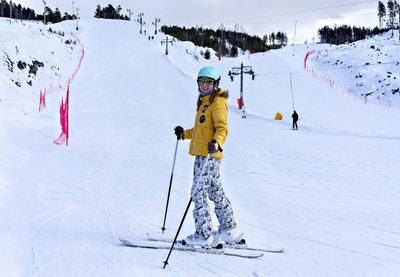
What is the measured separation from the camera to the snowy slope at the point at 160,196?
2943mm

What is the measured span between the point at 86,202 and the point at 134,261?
183cm

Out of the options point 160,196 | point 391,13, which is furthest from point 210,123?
point 391,13

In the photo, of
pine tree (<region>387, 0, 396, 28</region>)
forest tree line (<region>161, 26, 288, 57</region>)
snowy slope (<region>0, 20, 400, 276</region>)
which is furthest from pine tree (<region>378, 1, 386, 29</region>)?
snowy slope (<region>0, 20, 400, 276</region>)

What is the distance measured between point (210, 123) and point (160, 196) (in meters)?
2.32

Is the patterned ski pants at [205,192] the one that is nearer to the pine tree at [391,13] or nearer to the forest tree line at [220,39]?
the forest tree line at [220,39]

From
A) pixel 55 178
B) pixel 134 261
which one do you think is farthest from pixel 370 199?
pixel 55 178

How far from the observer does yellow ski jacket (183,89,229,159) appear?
285cm

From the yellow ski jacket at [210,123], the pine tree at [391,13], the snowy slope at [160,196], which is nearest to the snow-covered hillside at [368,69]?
the snowy slope at [160,196]

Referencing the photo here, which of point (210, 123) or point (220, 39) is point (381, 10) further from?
point (210, 123)

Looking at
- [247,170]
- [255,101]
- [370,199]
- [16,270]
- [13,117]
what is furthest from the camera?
[255,101]

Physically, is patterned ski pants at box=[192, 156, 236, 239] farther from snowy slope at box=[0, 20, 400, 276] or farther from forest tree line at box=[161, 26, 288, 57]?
forest tree line at box=[161, 26, 288, 57]

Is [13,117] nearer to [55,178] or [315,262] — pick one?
[55,178]

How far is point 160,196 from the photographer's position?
16.1 feet

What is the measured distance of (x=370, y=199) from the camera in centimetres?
520
